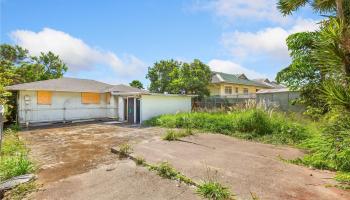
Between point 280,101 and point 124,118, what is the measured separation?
11.3 meters

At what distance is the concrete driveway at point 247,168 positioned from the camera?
426cm

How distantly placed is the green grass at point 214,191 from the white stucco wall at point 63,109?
1504cm

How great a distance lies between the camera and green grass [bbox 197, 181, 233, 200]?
4039 mm

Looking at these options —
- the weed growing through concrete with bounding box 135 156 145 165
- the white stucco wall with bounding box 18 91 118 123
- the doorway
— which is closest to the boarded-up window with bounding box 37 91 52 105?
the white stucco wall with bounding box 18 91 118 123

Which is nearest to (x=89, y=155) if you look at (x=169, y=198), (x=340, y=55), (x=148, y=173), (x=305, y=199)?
(x=148, y=173)

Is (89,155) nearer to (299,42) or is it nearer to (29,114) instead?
(299,42)

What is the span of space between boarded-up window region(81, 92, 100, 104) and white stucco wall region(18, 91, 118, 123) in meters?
0.24

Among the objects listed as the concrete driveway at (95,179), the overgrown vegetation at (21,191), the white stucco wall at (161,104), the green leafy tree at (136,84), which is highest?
the green leafy tree at (136,84)

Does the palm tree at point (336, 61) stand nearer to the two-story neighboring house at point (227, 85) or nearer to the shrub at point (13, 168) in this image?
the shrub at point (13, 168)

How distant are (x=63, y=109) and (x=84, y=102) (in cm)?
165

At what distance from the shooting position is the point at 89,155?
24.5 feet

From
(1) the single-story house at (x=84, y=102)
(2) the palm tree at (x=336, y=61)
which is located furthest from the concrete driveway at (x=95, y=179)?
(1) the single-story house at (x=84, y=102)

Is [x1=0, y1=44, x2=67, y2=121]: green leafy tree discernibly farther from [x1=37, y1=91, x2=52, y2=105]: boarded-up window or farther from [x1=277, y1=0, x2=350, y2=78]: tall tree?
[x1=277, y1=0, x2=350, y2=78]: tall tree

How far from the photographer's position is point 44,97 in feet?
54.3
